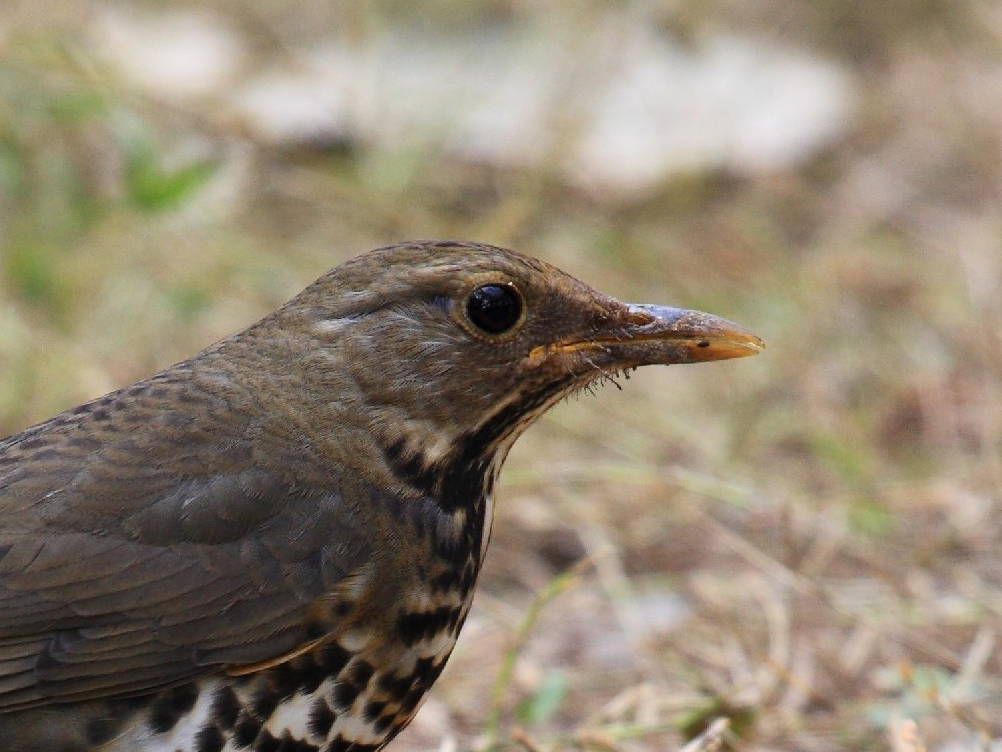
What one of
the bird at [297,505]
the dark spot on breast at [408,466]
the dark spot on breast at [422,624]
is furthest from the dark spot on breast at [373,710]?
the dark spot on breast at [408,466]

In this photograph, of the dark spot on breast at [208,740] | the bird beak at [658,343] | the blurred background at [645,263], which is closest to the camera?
the dark spot on breast at [208,740]

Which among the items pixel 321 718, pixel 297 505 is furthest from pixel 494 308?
pixel 321 718

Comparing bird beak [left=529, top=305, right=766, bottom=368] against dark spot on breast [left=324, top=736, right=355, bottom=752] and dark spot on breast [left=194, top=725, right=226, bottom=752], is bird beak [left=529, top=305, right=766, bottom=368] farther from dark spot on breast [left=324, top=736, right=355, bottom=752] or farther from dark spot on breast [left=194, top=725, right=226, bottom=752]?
dark spot on breast [left=194, top=725, right=226, bottom=752]

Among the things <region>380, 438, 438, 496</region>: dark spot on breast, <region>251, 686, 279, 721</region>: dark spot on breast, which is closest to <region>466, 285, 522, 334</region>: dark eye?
<region>380, 438, 438, 496</region>: dark spot on breast

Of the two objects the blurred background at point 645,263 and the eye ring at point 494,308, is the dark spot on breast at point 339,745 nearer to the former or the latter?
the blurred background at point 645,263

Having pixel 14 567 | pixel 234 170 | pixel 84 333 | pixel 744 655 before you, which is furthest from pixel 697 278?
pixel 14 567

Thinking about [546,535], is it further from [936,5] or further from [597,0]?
[936,5]
